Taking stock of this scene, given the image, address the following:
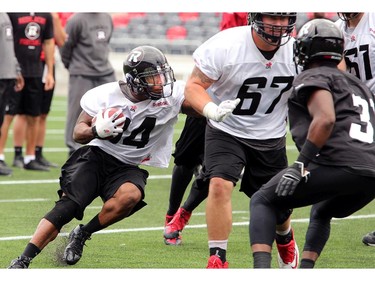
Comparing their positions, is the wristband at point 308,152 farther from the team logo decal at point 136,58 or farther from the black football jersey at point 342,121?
the team logo decal at point 136,58

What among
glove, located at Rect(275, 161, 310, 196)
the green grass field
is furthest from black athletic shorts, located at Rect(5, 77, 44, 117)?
glove, located at Rect(275, 161, 310, 196)

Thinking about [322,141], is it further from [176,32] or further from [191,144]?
[176,32]

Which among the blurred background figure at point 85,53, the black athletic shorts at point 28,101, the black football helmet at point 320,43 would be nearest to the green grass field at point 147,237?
the black athletic shorts at point 28,101

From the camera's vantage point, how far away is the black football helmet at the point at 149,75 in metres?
6.35

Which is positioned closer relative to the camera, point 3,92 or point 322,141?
point 322,141

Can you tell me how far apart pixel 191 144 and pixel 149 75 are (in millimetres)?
1248

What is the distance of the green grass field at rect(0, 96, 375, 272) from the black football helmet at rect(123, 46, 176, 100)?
1.11m

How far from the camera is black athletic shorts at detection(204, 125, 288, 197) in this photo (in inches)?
237

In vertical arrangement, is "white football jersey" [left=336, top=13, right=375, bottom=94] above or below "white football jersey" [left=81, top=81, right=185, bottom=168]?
above

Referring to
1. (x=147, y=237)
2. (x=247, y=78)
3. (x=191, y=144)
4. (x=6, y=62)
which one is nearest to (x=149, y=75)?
(x=247, y=78)

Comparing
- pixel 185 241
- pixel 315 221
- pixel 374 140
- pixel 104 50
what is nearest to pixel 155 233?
pixel 185 241

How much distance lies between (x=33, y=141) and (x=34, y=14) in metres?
1.48

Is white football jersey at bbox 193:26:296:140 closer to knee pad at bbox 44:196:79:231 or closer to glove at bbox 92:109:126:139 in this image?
glove at bbox 92:109:126:139

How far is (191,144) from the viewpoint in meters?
7.48
